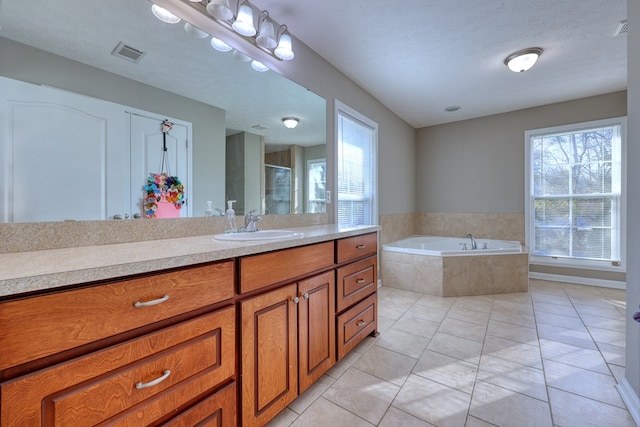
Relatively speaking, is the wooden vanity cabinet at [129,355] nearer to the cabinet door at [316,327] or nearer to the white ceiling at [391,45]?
the cabinet door at [316,327]

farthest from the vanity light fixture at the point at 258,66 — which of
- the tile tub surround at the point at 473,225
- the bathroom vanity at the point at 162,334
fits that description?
the tile tub surround at the point at 473,225

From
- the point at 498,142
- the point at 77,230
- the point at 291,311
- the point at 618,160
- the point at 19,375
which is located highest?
the point at 498,142

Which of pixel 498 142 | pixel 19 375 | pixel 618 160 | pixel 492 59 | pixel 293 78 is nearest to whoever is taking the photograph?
pixel 19 375

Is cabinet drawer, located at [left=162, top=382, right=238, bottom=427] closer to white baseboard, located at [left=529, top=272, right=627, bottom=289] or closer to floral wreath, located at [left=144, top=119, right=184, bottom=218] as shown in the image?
floral wreath, located at [left=144, top=119, right=184, bottom=218]

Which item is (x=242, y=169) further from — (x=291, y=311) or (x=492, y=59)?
(x=492, y=59)

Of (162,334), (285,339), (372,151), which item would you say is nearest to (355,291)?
(285,339)

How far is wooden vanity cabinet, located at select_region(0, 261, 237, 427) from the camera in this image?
2.05 ft

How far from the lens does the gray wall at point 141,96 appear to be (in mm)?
989

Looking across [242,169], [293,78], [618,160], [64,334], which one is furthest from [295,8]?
[618,160]

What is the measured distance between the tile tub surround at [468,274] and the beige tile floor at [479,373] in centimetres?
42

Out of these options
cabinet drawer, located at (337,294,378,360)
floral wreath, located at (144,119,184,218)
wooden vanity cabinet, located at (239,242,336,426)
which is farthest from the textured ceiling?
cabinet drawer, located at (337,294,378,360)

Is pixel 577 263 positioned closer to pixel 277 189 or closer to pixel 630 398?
pixel 630 398

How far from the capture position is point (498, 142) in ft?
13.4

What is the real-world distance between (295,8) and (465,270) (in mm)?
2994
